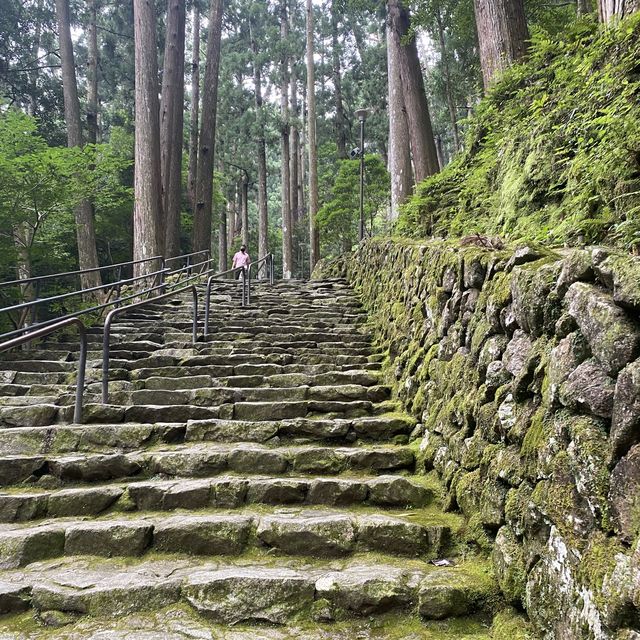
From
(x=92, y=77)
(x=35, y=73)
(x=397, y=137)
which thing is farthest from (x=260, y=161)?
(x=397, y=137)

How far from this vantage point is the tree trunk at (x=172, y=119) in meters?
12.2

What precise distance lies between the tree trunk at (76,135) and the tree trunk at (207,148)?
284cm

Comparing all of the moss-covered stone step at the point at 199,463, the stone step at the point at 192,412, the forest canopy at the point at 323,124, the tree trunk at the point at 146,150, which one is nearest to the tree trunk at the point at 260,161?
the forest canopy at the point at 323,124

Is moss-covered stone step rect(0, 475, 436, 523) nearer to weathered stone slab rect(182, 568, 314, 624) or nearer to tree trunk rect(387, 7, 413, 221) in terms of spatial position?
weathered stone slab rect(182, 568, 314, 624)

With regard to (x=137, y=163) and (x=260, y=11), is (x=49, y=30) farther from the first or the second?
(x=137, y=163)

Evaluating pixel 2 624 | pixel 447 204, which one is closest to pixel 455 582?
pixel 2 624

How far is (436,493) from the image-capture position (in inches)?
111

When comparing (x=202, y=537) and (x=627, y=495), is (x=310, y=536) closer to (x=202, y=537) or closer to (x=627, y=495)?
(x=202, y=537)

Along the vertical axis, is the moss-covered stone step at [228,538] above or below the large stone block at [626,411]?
below

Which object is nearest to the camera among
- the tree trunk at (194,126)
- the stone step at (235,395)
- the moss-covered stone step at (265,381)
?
the stone step at (235,395)

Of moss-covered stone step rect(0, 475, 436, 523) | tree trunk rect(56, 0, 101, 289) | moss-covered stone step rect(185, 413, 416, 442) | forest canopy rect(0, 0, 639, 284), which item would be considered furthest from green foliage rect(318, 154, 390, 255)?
moss-covered stone step rect(0, 475, 436, 523)

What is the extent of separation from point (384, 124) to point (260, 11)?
7263mm

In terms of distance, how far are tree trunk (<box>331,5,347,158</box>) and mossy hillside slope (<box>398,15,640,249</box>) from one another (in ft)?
56.2

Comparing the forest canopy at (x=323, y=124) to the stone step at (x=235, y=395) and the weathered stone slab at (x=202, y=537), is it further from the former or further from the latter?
the weathered stone slab at (x=202, y=537)
